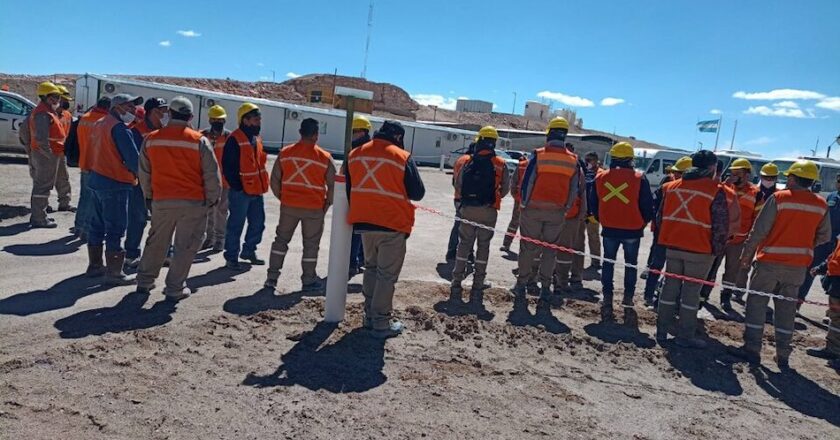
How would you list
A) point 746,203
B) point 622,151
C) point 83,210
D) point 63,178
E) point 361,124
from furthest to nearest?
1. point 63,178
2. point 83,210
3. point 746,203
4. point 622,151
5. point 361,124

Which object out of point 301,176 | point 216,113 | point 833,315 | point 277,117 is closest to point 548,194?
point 301,176

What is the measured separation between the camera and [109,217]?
6094 millimetres

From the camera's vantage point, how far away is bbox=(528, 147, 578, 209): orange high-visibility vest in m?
6.66

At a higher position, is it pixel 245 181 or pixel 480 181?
pixel 480 181

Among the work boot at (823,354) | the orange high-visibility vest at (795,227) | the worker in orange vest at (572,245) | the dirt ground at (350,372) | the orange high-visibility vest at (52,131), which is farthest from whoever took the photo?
the orange high-visibility vest at (52,131)

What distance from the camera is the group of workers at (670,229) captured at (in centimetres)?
557

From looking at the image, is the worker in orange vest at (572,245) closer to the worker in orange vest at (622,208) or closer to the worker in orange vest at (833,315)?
the worker in orange vest at (622,208)

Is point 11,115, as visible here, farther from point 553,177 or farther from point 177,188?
point 553,177

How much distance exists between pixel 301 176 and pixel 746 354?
494 centimetres

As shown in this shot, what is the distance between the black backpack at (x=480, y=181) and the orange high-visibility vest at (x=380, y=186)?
2.02 m

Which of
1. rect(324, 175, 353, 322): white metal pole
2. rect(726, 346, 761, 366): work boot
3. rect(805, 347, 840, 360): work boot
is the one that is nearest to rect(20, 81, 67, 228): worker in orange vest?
rect(324, 175, 353, 322): white metal pole

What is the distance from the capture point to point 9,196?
1078 cm

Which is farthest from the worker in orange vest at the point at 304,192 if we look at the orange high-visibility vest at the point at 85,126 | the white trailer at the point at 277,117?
the white trailer at the point at 277,117

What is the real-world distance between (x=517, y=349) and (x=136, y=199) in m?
4.56
